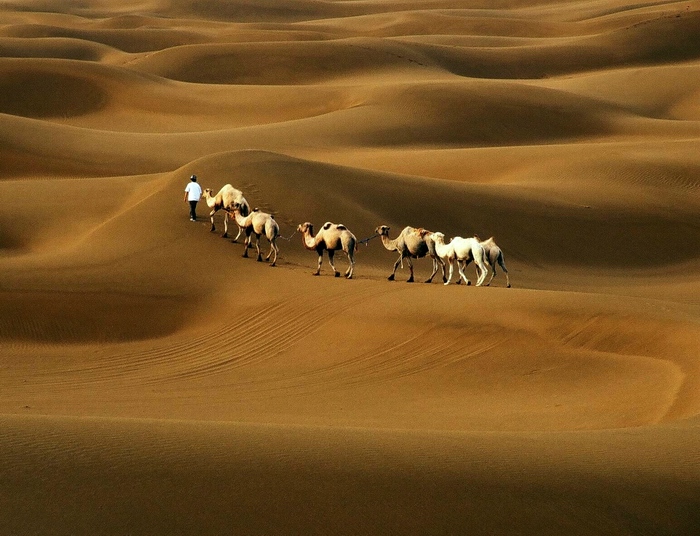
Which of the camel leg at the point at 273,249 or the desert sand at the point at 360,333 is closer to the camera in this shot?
the desert sand at the point at 360,333

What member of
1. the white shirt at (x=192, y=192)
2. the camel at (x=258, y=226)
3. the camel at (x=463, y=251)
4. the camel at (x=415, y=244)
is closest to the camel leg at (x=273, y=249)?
the camel at (x=258, y=226)

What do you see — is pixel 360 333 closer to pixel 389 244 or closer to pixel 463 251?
pixel 463 251

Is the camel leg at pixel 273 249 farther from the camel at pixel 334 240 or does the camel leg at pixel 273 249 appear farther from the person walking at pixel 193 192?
the person walking at pixel 193 192

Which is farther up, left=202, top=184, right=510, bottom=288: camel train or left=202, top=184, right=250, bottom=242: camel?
left=202, top=184, right=250, bottom=242: camel

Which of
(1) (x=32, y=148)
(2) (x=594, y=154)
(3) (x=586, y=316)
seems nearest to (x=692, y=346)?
(3) (x=586, y=316)

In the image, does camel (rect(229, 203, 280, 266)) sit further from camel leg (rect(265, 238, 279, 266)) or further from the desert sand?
the desert sand

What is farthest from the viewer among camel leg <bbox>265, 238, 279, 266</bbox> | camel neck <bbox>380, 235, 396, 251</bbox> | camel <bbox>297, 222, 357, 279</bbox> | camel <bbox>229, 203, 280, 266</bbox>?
camel leg <bbox>265, 238, 279, 266</bbox>

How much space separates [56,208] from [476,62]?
4974 centimetres

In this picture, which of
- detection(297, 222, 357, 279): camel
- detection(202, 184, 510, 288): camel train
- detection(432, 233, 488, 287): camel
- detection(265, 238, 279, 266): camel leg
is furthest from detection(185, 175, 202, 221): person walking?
detection(432, 233, 488, 287): camel

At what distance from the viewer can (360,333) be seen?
16281mm

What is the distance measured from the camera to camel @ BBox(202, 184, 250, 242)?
2088 centimetres

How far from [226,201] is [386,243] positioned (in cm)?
338

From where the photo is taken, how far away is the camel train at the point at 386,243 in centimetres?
1844

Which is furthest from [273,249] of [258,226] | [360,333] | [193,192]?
[360,333]
